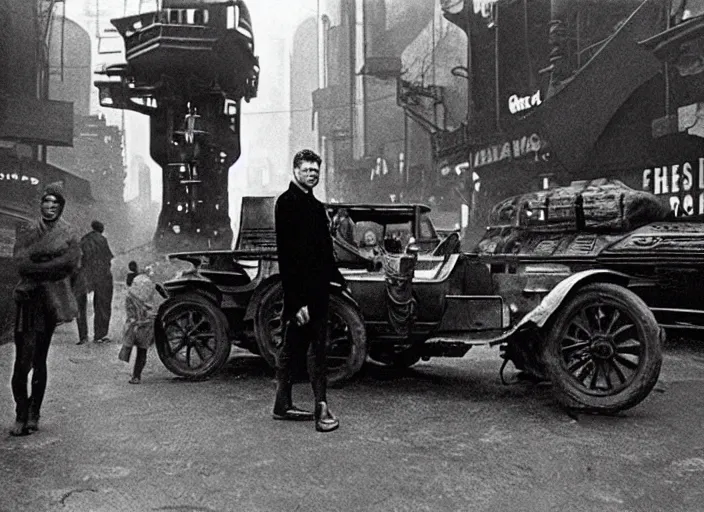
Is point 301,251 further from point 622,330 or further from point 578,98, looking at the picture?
point 578,98

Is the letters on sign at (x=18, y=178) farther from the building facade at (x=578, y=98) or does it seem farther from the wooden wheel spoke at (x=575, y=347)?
the wooden wheel spoke at (x=575, y=347)

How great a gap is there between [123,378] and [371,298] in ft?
8.08

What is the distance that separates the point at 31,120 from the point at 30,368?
14674mm

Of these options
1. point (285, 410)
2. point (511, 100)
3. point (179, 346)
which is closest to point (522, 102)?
point (511, 100)

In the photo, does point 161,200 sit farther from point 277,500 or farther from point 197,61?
point 277,500

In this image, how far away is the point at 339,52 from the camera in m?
33.2

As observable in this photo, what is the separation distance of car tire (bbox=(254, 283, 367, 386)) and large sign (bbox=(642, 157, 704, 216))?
8.63 meters

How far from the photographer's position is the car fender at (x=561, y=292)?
405cm

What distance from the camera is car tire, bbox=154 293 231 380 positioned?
17.5 feet

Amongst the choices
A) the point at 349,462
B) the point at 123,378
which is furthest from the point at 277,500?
the point at 123,378

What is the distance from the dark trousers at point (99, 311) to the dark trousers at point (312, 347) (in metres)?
5.14

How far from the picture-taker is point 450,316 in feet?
15.9

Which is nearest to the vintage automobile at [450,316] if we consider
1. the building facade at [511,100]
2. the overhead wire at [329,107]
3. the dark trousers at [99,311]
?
the dark trousers at [99,311]

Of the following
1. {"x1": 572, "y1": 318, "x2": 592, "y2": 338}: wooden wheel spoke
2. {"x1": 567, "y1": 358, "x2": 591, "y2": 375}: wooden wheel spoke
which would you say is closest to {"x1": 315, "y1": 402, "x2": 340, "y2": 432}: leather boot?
{"x1": 567, "y1": 358, "x2": 591, "y2": 375}: wooden wheel spoke
